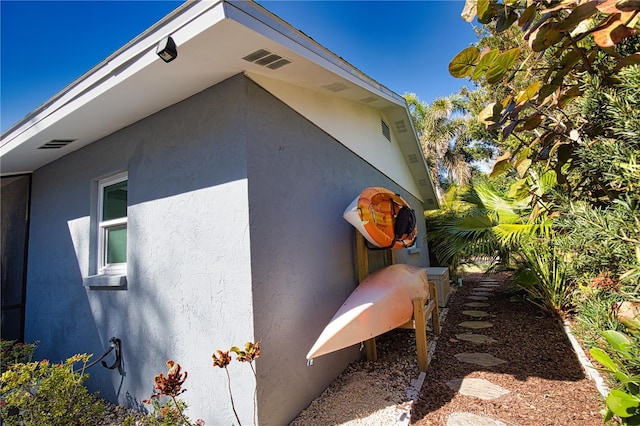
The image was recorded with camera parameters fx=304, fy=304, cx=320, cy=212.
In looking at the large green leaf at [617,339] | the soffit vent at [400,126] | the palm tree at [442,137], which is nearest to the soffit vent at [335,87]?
the soffit vent at [400,126]

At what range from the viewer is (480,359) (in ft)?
15.4

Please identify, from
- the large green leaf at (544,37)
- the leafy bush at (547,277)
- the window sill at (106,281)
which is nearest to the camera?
the large green leaf at (544,37)

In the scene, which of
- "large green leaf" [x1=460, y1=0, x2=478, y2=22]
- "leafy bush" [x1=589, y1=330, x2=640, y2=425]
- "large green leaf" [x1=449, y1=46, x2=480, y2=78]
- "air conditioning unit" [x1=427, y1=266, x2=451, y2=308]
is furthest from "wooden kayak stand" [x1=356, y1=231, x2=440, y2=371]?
"large green leaf" [x1=460, y1=0, x2=478, y2=22]

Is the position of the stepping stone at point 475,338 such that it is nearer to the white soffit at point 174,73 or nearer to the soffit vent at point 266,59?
the white soffit at point 174,73

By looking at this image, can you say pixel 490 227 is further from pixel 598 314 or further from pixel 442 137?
pixel 442 137

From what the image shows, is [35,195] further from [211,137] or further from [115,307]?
[211,137]

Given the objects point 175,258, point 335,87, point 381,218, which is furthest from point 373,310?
point 335,87

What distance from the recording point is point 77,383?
3.11m

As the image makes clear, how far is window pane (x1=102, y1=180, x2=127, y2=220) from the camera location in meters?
4.54

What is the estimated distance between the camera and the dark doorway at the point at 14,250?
230 inches

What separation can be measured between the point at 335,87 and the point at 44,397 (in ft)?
16.5

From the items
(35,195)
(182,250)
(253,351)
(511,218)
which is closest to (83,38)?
(35,195)

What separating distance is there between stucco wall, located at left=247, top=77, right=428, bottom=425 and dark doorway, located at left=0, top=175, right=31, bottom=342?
18.4 feet

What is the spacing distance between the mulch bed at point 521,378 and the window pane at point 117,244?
14.3 ft
